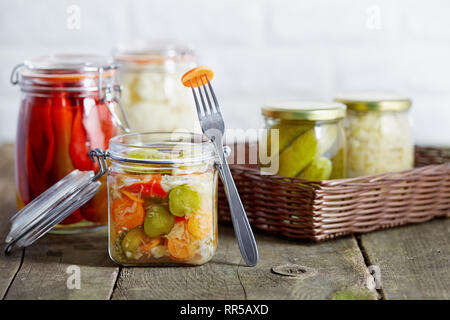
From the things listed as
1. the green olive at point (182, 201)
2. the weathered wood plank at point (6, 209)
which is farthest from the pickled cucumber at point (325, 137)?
the weathered wood plank at point (6, 209)

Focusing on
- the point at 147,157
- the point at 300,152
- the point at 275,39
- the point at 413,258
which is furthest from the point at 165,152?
the point at 275,39

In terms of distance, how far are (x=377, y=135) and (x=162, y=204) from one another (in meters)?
0.42

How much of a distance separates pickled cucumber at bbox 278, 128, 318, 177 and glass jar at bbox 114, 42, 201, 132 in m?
0.23

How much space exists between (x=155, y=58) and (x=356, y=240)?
475mm

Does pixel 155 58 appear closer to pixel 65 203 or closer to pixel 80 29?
pixel 65 203

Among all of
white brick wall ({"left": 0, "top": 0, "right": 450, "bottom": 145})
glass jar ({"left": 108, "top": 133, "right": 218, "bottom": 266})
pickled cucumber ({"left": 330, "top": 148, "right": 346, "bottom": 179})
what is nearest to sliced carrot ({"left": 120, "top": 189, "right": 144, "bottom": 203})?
glass jar ({"left": 108, "top": 133, "right": 218, "bottom": 266})

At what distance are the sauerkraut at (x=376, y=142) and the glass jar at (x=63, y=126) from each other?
0.40m

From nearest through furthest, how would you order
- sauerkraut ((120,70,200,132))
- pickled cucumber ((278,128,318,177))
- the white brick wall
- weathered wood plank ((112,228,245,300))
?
1. weathered wood plank ((112,228,245,300))
2. pickled cucumber ((278,128,318,177))
3. sauerkraut ((120,70,200,132))
4. the white brick wall

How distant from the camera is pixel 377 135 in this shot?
3.22 ft

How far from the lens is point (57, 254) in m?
0.82

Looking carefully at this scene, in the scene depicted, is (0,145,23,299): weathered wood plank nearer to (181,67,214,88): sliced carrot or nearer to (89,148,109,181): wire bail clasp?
(89,148,109,181): wire bail clasp

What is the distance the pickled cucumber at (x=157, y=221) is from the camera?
725 millimetres

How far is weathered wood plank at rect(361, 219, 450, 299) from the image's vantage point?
0.70m

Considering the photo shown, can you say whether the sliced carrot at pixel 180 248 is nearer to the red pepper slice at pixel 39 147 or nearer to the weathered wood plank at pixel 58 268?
the weathered wood plank at pixel 58 268
